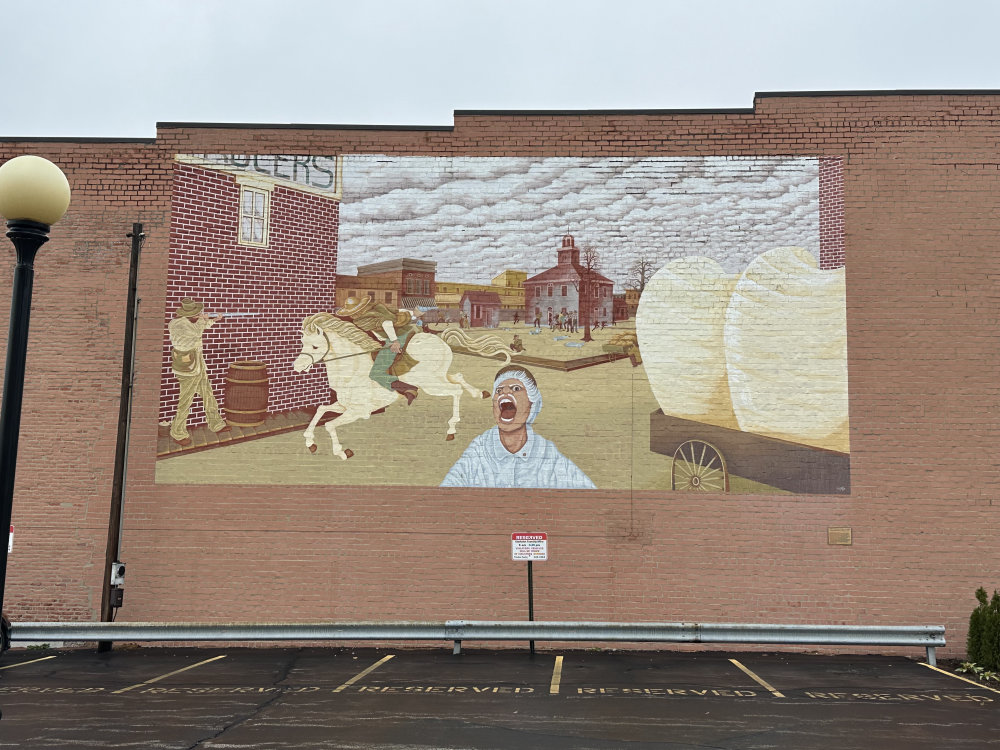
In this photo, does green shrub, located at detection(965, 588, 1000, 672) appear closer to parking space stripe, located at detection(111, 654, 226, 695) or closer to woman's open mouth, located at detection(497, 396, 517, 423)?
woman's open mouth, located at detection(497, 396, 517, 423)

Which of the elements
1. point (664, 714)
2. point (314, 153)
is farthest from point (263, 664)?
point (314, 153)

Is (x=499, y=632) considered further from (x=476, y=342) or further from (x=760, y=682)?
(x=476, y=342)

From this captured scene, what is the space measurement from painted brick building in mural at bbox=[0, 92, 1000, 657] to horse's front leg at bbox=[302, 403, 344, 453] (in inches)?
5.7

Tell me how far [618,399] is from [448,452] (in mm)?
2916

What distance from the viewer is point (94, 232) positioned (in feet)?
46.0

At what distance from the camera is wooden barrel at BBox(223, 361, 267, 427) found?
1364 centimetres

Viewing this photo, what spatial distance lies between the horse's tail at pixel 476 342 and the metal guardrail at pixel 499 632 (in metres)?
4.35

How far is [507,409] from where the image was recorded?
1365 centimetres

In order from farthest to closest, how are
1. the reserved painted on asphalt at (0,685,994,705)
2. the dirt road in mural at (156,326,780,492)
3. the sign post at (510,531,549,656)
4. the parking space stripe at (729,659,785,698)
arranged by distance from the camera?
1. the dirt road in mural at (156,326,780,492)
2. the sign post at (510,531,549,656)
3. the parking space stripe at (729,659,785,698)
4. the reserved painted on asphalt at (0,685,994,705)

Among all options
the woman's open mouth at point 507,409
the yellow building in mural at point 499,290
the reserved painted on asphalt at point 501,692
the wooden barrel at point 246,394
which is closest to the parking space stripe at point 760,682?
the reserved painted on asphalt at point 501,692

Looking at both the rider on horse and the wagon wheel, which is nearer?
the wagon wheel

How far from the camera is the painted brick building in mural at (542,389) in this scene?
42.8ft

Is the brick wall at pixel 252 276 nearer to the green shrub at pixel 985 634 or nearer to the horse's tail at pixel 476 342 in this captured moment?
the horse's tail at pixel 476 342

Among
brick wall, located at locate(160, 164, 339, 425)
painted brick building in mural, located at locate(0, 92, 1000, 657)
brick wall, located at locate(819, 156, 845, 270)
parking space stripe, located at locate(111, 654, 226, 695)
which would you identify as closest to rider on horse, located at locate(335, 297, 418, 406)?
painted brick building in mural, located at locate(0, 92, 1000, 657)
